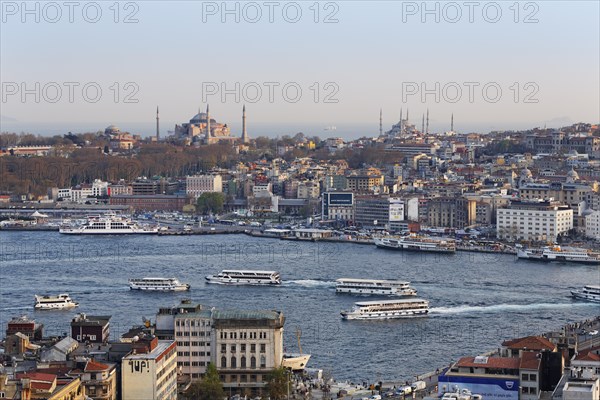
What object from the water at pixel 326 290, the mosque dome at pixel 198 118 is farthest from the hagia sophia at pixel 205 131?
the water at pixel 326 290

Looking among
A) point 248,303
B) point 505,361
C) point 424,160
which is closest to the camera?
point 505,361

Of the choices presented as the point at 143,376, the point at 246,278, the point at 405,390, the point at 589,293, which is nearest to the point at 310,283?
the point at 246,278

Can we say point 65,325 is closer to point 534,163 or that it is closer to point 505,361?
point 505,361

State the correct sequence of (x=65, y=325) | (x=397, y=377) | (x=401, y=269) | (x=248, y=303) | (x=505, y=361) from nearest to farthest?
(x=505, y=361) → (x=397, y=377) → (x=65, y=325) → (x=248, y=303) → (x=401, y=269)

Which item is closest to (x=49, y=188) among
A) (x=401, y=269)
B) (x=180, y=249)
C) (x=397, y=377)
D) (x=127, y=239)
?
(x=127, y=239)

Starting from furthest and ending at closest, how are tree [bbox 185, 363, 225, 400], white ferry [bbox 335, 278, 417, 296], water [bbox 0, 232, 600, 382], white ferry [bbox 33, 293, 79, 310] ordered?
white ferry [bbox 335, 278, 417, 296] < white ferry [bbox 33, 293, 79, 310] < water [bbox 0, 232, 600, 382] < tree [bbox 185, 363, 225, 400]

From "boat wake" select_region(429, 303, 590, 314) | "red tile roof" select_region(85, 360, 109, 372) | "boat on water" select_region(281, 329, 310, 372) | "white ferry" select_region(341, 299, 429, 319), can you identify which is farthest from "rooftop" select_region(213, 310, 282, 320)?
"boat wake" select_region(429, 303, 590, 314)

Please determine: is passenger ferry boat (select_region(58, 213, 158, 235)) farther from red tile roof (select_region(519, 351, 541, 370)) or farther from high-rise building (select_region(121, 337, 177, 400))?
red tile roof (select_region(519, 351, 541, 370))
